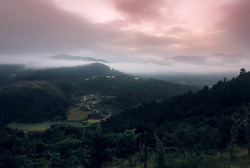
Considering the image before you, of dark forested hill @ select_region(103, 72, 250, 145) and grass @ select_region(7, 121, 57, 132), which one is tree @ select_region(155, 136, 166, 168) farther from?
grass @ select_region(7, 121, 57, 132)

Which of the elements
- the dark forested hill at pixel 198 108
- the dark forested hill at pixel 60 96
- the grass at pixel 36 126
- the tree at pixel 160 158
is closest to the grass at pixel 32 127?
the grass at pixel 36 126

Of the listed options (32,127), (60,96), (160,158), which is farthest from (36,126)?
(160,158)

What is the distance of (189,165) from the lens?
48.4ft

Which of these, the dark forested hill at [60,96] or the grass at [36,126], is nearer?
the grass at [36,126]

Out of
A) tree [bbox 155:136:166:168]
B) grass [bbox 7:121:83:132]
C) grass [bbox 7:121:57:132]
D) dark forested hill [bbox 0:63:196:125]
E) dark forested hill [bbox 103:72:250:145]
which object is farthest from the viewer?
dark forested hill [bbox 0:63:196:125]

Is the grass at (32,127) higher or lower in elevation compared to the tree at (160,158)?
lower

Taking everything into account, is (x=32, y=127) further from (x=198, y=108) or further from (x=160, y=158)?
(x=160, y=158)

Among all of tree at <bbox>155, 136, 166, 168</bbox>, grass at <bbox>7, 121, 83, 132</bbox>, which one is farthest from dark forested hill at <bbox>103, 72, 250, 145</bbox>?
grass at <bbox>7, 121, 83, 132</bbox>

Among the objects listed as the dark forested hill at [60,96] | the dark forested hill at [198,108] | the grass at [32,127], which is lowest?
the grass at [32,127]

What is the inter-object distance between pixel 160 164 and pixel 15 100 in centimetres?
13548

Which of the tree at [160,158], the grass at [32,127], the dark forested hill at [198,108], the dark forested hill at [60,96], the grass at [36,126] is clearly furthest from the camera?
the dark forested hill at [60,96]

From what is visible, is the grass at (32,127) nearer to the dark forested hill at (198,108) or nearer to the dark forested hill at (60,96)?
the dark forested hill at (60,96)

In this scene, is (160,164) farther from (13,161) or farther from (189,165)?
(13,161)

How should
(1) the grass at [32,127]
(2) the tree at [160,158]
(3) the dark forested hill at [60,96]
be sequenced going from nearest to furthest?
(2) the tree at [160,158], (1) the grass at [32,127], (3) the dark forested hill at [60,96]
